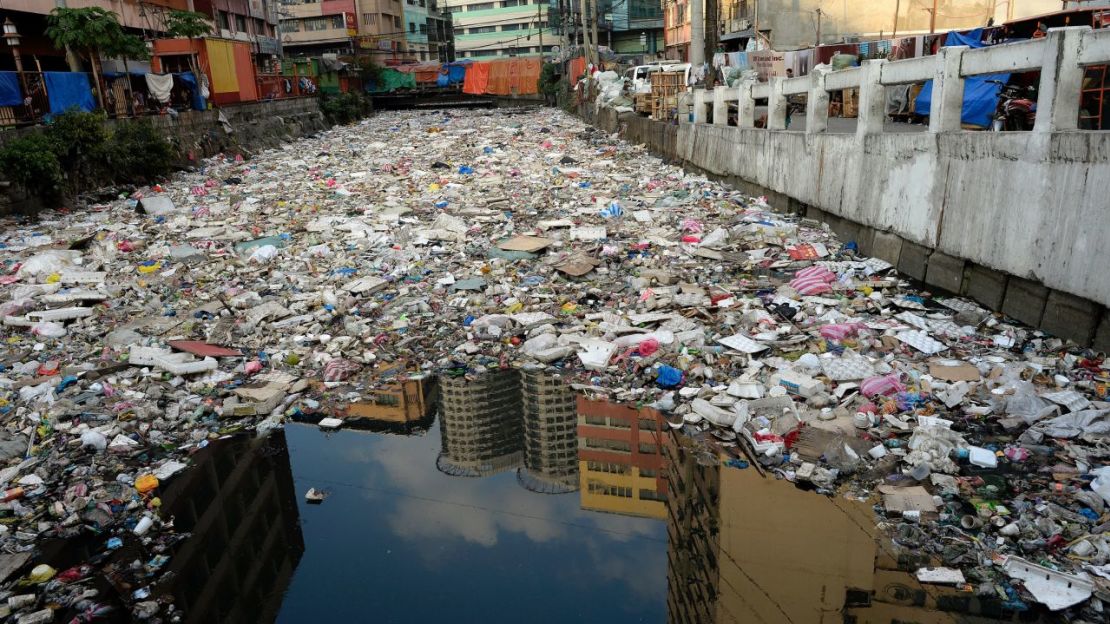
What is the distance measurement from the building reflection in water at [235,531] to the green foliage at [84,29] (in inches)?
530

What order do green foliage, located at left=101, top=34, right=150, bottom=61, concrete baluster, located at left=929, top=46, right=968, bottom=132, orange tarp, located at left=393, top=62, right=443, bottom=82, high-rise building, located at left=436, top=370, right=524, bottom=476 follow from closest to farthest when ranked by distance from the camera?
high-rise building, located at left=436, top=370, right=524, bottom=476, concrete baluster, located at left=929, top=46, right=968, bottom=132, green foliage, located at left=101, top=34, right=150, bottom=61, orange tarp, located at left=393, top=62, right=443, bottom=82

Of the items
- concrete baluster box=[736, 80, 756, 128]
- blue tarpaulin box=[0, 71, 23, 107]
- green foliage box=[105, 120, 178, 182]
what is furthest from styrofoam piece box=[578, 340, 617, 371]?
blue tarpaulin box=[0, 71, 23, 107]

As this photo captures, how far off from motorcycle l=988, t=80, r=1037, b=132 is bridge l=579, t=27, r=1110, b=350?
1451mm

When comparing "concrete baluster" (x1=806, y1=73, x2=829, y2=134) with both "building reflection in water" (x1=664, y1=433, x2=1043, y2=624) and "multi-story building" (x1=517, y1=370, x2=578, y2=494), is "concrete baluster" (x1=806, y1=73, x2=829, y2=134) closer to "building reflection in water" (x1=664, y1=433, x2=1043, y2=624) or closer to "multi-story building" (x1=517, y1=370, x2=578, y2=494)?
"multi-story building" (x1=517, y1=370, x2=578, y2=494)

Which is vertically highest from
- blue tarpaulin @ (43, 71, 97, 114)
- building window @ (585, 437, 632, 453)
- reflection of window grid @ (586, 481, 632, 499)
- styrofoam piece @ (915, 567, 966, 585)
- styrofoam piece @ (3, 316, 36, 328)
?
blue tarpaulin @ (43, 71, 97, 114)

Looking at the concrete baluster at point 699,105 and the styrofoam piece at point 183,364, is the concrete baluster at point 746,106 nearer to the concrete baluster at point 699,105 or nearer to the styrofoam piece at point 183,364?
the concrete baluster at point 699,105

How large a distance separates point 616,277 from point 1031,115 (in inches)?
166

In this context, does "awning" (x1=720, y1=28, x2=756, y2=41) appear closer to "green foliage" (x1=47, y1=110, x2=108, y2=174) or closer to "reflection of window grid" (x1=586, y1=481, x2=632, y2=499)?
"green foliage" (x1=47, y1=110, x2=108, y2=174)

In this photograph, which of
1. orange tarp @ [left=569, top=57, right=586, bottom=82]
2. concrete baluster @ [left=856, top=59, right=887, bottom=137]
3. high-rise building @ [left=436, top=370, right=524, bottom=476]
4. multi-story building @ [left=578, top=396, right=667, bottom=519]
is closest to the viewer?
multi-story building @ [left=578, top=396, right=667, bottom=519]

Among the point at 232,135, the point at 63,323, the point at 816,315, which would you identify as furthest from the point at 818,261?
the point at 232,135

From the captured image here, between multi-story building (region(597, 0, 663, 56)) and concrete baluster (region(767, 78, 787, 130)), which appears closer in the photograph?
concrete baluster (region(767, 78, 787, 130))

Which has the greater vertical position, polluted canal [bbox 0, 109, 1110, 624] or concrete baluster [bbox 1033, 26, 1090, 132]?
concrete baluster [bbox 1033, 26, 1090, 132]

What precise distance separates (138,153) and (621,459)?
1248 centimetres

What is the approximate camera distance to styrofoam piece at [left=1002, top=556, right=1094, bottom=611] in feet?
8.45
